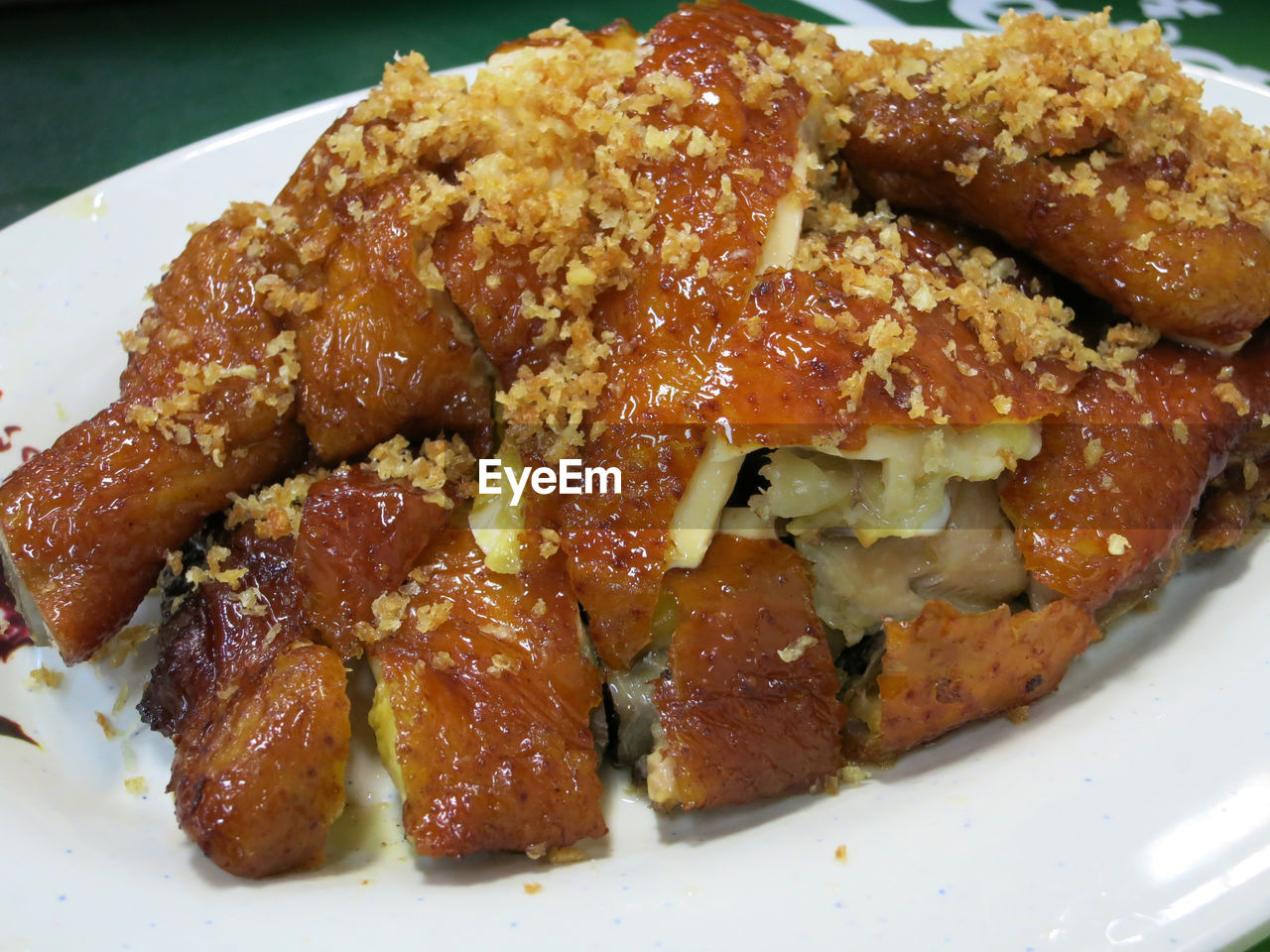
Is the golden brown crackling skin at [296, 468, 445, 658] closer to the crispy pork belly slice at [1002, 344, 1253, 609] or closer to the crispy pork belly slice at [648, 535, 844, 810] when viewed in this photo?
the crispy pork belly slice at [648, 535, 844, 810]

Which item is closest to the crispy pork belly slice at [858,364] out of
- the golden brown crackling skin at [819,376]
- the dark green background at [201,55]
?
the golden brown crackling skin at [819,376]

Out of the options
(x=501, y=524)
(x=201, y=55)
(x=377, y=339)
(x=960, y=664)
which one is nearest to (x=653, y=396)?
(x=501, y=524)

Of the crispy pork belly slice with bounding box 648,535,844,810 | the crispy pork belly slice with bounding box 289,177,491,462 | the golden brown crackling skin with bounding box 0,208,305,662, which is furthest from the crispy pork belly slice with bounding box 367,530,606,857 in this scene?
the golden brown crackling skin with bounding box 0,208,305,662

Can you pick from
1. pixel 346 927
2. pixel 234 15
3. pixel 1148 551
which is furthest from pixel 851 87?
pixel 234 15

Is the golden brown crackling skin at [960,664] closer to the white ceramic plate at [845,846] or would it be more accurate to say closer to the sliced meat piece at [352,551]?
the white ceramic plate at [845,846]

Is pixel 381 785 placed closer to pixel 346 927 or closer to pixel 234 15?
Answer: pixel 346 927

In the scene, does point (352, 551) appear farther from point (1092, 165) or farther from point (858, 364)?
point (1092, 165)
